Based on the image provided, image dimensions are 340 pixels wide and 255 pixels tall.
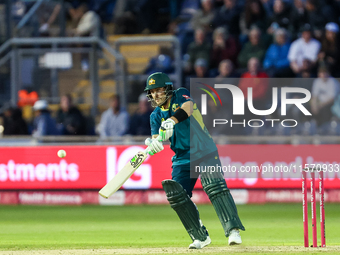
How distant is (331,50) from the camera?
492 inches

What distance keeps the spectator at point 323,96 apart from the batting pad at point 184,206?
5283 mm

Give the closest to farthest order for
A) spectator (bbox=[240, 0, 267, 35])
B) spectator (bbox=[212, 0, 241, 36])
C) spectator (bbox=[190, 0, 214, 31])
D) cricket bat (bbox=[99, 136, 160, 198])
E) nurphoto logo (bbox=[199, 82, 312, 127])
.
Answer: cricket bat (bbox=[99, 136, 160, 198])
nurphoto logo (bbox=[199, 82, 312, 127])
spectator (bbox=[240, 0, 267, 35])
spectator (bbox=[212, 0, 241, 36])
spectator (bbox=[190, 0, 214, 31])

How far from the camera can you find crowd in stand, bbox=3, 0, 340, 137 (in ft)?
37.1

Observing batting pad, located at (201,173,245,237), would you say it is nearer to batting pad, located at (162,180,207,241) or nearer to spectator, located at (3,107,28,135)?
batting pad, located at (162,180,207,241)

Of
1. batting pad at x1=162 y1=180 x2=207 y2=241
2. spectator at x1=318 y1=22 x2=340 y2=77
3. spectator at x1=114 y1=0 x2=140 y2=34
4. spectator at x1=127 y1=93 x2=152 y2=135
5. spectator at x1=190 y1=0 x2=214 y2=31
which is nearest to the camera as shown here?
batting pad at x1=162 y1=180 x2=207 y2=241

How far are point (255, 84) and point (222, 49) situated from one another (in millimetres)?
2102

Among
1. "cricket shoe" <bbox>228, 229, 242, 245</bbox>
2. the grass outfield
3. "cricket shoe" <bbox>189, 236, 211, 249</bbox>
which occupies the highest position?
"cricket shoe" <bbox>228, 229, 242, 245</bbox>

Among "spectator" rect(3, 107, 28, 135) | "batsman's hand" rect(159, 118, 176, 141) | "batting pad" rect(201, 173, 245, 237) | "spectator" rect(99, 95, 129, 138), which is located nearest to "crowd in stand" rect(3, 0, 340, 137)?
"spectator" rect(99, 95, 129, 138)

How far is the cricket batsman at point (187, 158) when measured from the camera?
6.36m

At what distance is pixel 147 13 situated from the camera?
1502 centimetres

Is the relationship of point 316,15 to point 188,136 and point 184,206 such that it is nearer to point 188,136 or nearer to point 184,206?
point 188,136

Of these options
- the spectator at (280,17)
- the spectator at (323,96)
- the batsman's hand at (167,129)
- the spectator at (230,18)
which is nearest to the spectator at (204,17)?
the spectator at (230,18)

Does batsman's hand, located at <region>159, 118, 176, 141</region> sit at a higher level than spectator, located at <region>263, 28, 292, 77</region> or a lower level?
lower

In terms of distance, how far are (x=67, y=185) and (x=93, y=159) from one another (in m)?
0.68
